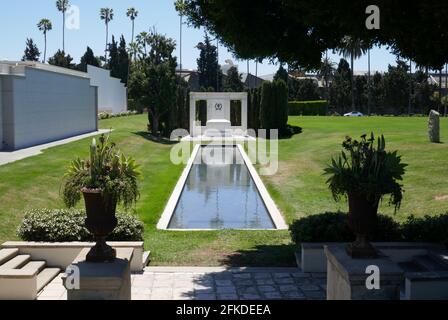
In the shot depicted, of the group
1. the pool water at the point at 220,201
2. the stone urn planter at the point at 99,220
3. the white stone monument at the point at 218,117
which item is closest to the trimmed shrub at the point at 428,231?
the pool water at the point at 220,201

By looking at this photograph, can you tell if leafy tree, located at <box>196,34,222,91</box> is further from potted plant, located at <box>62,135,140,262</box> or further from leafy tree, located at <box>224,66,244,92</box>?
potted plant, located at <box>62,135,140,262</box>

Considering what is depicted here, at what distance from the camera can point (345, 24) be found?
7.91 meters

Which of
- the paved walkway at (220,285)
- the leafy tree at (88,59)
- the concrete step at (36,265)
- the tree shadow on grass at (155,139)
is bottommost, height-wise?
the paved walkway at (220,285)

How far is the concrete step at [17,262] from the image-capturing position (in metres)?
8.06

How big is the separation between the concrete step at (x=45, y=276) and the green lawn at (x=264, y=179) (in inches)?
69.7

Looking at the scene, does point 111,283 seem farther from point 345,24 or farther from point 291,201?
point 291,201

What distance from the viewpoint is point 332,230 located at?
9180 mm

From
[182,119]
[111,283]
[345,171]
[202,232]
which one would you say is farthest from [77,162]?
[182,119]

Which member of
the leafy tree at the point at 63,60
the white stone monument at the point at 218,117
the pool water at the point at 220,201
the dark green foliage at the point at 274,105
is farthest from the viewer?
the leafy tree at the point at 63,60

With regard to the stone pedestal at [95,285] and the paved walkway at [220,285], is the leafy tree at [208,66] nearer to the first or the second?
the paved walkway at [220,285]

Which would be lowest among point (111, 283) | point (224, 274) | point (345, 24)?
point (224, 274)

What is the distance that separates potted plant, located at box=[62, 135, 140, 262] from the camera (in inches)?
240

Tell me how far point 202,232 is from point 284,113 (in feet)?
→ 87.0

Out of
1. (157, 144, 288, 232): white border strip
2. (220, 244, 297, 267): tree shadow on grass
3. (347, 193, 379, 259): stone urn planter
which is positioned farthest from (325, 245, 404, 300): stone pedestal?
(157, 144, 288, 232): white border strip
